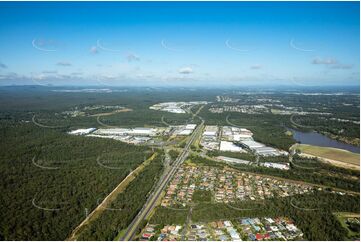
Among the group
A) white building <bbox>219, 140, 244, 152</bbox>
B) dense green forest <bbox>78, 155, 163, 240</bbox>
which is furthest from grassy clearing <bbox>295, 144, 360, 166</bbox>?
dense green forest <bbox>78, 155, 163, 240</bbox>

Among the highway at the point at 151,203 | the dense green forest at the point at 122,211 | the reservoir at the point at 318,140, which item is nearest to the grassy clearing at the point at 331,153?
the reservoir at the point at 318,140

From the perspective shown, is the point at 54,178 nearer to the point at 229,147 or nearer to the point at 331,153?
the point at 229,147

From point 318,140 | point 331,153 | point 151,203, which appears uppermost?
point 331,153

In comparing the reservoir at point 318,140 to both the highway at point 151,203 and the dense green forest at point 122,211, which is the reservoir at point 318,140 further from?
the dense green forest at point 122,211

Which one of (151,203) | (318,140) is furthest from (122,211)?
(318,140)

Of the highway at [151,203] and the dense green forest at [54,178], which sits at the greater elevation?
the dense green forest at [54,178]

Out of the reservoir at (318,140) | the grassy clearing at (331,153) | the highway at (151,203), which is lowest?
the highway at (151,203)
